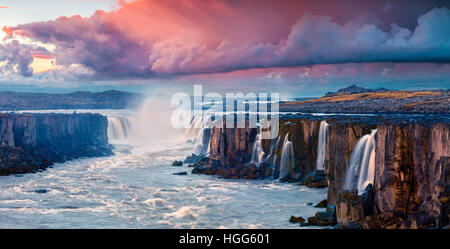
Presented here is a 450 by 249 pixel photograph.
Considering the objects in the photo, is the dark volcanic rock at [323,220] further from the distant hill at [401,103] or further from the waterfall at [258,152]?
the distant hill at [401,103]

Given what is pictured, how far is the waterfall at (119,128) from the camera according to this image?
87.5 metres

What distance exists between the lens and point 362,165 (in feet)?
83.3

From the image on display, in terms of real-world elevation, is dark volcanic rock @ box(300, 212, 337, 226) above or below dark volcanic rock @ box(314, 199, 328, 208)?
above

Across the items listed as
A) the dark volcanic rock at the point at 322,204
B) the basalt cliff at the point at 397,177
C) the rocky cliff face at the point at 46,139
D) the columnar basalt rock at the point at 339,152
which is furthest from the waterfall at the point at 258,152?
the rocky cliff face at the point at 46,139

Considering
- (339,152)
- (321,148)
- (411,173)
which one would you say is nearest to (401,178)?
(411,173)

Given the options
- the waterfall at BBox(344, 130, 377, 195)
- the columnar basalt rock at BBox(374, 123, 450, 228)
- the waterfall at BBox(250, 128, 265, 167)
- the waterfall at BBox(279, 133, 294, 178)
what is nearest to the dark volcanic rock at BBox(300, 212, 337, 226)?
the waterfall at BBox(344, 130, 377, 195)

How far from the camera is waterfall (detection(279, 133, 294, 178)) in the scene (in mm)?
42625

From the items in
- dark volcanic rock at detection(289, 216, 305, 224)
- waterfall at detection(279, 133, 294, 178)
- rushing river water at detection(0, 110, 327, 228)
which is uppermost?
waterfall at detection(279, 133, 294, 178)

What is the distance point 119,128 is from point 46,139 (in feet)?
74.2

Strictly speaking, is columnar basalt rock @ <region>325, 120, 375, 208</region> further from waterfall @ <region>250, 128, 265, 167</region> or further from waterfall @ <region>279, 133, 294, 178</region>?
waterfall @ <region>250, 128, 265, 167</region>

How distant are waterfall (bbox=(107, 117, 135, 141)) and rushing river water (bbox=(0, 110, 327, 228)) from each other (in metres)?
36.0

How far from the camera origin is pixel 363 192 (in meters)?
23.4

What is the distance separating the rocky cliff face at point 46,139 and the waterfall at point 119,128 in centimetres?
296
